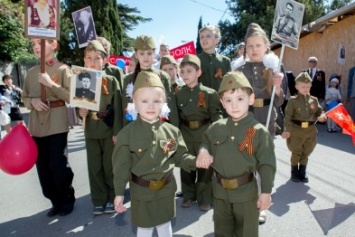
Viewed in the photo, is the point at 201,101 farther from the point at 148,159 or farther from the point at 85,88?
the point at 148,159

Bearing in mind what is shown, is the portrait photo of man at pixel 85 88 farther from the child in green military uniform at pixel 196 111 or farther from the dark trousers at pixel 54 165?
the child in green military uniform at pixel 196 111

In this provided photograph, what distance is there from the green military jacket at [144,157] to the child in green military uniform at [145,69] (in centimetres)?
106

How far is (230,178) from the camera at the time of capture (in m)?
2.56

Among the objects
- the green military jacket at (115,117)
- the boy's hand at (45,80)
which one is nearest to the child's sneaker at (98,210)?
the green military jacket at (115,117)

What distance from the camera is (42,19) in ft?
11.6

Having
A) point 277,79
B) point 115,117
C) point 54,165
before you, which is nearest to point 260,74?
point 277,79

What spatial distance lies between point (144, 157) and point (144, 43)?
5.12 ft

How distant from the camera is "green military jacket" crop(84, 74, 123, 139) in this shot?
3.91 m

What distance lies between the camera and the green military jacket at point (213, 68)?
4.45 meters

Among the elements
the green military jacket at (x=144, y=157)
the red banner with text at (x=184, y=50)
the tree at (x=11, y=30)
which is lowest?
the green military jacket at (x=144, y=157)

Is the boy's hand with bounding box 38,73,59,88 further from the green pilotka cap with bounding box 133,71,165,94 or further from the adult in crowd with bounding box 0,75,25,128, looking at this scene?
the adult in crowd with bounding box 0,75,25,128

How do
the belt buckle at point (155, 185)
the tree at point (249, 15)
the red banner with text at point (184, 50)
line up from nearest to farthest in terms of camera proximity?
the belt buckle at point (155, 185) → the red banner with text at point (184, 50) → the tree at point (249, 15)

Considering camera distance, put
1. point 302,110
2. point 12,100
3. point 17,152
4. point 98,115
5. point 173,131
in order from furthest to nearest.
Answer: point 12,100
point 302,110
point 98,115
point 17,152
point 173,131

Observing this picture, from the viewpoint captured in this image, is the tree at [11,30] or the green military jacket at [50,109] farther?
the tree at [11,30]
